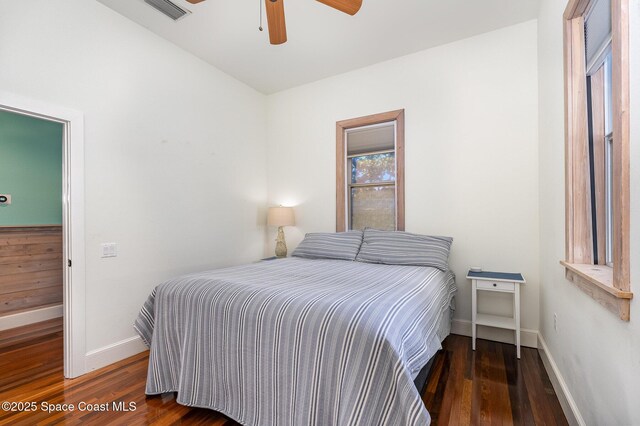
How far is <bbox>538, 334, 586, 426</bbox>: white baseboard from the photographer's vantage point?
1.57 metres

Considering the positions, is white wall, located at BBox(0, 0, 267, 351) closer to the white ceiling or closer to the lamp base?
the white ceiling

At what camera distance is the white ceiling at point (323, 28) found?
258cm

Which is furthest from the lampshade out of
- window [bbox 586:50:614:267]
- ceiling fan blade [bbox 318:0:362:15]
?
window [bbox 586:50:614:267]

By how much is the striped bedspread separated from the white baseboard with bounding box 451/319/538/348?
3.30ft

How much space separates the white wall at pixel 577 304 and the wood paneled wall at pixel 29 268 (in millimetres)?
5059

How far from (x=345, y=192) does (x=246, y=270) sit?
1.83 meters

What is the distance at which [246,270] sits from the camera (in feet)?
7.70

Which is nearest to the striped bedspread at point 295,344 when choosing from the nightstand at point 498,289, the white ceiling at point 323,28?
the nightstand at point 498,289

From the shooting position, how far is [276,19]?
1943 mm

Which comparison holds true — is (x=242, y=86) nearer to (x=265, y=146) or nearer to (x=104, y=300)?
(x=265, y=146)

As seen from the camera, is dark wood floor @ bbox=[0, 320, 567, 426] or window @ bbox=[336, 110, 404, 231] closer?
dark wood floor @ bbox=[0, 320, 567, 426]

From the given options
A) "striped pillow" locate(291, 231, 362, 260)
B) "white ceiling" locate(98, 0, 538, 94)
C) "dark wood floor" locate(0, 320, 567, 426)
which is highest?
"white ceiling" locate(98, 0, 538, 94)

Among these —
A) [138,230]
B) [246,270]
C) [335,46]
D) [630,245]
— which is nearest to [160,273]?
[138,230]

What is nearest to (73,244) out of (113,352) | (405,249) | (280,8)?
(113,352)
